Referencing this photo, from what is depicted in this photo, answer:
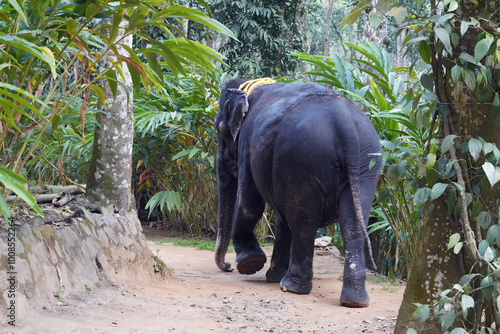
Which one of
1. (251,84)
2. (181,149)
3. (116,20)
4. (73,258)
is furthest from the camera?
(181,149)

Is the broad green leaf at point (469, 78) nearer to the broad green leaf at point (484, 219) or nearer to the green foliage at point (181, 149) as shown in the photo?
the broad green leaf at point (484, 219)

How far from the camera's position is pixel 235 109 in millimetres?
5340

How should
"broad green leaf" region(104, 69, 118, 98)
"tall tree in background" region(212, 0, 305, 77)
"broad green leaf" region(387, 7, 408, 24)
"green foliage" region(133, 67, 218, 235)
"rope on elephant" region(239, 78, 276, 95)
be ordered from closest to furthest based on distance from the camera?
"broad green leaf" region(387, 7, 408, 24)
"broad green leaf" region(104, 69, 118, 98)
"rope on elephant" region(239, 78, 276, 95)
"green foliage" region(133, 67, 218, 235)
"tall tree in background" region(212, 0, 305, 77)

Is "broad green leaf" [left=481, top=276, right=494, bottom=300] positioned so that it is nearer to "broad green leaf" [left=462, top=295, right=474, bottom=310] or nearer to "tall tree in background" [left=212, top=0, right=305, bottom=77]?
"broad green leaf" [left=462, top=295, right=474, bottom=310]

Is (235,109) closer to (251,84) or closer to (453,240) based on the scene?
(251,84)

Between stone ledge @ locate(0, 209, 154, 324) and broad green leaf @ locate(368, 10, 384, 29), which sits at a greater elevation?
broad green leaf @ locate(368, 10, 384, 29)

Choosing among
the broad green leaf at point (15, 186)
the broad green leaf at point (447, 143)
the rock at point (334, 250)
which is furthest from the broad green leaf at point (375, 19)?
the rock at point (334, 250)

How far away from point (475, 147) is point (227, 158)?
3.63 m

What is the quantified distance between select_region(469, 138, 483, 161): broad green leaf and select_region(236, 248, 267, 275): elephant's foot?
3150 mm

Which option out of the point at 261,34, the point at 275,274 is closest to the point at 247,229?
the point at 275,274

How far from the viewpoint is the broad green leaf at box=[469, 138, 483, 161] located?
229cm

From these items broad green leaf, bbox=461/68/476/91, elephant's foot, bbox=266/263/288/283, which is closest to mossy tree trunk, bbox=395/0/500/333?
broad green leaf, bbox=461/68/476/91

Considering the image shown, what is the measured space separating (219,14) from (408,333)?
32.2ft

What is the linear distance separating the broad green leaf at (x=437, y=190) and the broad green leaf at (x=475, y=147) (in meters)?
0.16
